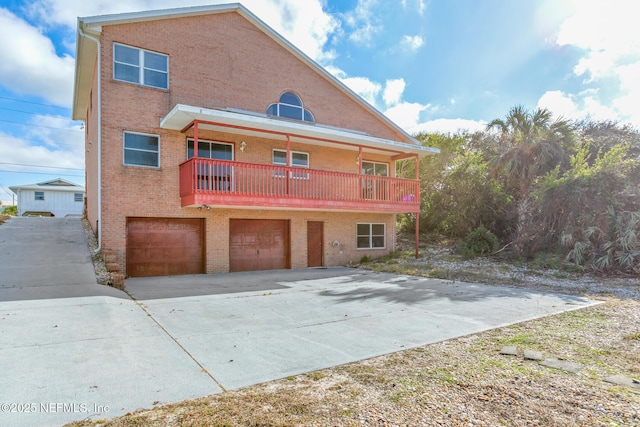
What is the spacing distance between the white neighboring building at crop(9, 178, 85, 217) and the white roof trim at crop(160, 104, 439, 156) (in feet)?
77.4

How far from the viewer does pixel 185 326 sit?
6164mm

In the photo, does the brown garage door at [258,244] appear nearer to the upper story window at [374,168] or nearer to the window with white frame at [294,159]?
the window with white frame at [294,159]

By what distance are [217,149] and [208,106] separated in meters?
1.56

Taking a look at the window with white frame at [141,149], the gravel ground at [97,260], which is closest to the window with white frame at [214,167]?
the window with white frame at [141,149]

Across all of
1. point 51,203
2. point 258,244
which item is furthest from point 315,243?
point 51,203

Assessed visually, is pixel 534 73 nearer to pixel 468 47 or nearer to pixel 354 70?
pixel 468 47

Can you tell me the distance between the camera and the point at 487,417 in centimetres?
328

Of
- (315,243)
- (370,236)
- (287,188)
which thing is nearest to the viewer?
(287,188)

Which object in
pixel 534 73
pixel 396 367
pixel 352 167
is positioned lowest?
pixel 396 367

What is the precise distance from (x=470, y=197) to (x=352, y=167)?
6787mm

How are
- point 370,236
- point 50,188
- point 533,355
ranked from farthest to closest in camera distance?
point 50,188 → point 370,236 → point 533,355

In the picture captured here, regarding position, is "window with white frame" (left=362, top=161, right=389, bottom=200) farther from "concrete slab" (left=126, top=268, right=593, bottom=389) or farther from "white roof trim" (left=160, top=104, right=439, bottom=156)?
"concrete slab" (left=126, top=268, right=593, bottom=389)

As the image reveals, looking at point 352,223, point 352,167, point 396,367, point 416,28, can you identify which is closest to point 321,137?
point 352,167

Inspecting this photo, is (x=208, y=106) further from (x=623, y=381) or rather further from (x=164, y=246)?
(x=623, y=381)
